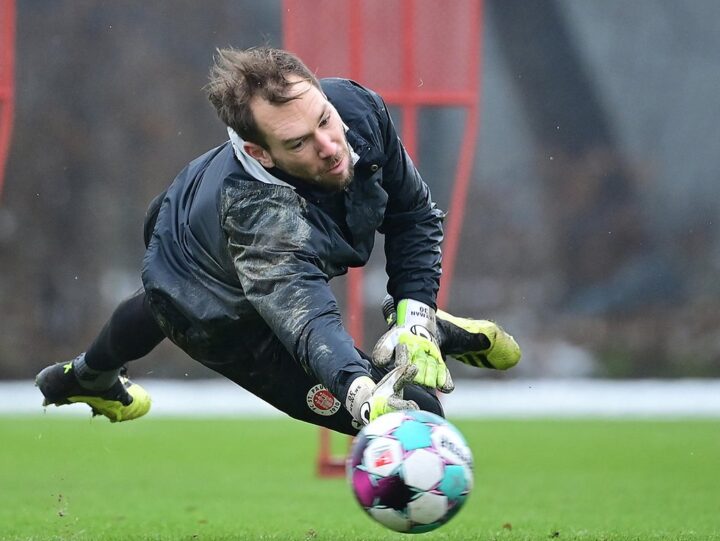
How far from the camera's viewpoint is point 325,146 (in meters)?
3.63

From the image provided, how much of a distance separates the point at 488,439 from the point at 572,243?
266cm

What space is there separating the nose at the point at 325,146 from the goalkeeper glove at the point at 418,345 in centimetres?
58

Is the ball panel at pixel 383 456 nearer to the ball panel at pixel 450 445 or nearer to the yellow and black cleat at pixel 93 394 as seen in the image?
the ball panel at pixel 450 445

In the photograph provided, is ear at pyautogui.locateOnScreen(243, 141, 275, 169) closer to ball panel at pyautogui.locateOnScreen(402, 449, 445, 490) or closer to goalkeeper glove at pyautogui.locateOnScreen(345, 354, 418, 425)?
goalkeeper glove at pyautogui.locateOnScreen(345, 354, 418, 425)

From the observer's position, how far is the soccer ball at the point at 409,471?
10.6ft

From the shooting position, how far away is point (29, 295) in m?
10.7

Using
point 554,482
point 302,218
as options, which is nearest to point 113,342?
point 302,218

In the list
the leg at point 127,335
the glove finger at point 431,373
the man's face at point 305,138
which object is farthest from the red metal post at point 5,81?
the glove finger at point 431,373

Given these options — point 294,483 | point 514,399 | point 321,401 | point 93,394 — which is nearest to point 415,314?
point 321,401

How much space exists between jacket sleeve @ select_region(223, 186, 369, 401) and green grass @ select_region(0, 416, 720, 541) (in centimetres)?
118

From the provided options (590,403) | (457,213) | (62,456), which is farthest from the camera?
(590,403)

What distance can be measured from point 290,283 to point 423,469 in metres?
0.65

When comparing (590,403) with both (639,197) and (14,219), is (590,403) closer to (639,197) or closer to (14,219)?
(639,197)

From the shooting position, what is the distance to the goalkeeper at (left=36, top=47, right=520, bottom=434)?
3461 millimetres
